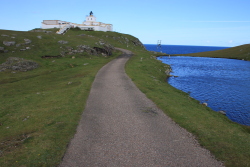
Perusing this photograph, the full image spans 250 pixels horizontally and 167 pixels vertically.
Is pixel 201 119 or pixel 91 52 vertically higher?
pixel 91 52

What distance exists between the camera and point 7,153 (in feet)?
41.9

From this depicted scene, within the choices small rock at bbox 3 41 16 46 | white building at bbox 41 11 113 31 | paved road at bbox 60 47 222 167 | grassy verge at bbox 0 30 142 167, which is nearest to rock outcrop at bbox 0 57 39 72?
grassy verge at bbox 0 30 142 167

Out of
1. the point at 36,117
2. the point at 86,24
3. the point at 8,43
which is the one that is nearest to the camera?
the point at 36,117

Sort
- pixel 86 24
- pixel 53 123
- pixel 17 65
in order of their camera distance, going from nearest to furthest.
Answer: pixel 53 123 < pixel 17 65 < pixel 86 24

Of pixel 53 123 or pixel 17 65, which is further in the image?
pixel 17 65

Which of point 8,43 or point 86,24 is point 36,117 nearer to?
point 8,43

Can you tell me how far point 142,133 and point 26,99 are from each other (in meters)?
18.8

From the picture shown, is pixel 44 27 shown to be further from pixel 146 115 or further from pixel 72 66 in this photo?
pixel 146 115

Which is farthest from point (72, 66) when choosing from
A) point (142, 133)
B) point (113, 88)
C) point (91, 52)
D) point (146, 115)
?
point (142, 133)

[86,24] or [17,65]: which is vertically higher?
[86,24]

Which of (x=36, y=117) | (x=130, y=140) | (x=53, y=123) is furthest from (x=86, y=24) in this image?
(x=130, y=140)

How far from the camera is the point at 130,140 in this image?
566 inches

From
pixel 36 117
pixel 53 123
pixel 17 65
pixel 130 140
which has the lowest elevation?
pixel 36 117

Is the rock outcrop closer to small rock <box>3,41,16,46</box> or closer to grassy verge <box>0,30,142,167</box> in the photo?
grassy verge <box>0,30,142,167</box>
